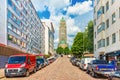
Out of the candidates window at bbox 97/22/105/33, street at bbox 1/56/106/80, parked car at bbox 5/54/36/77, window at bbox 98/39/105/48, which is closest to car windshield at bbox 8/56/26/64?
parked car at bbox 5/54/36/77

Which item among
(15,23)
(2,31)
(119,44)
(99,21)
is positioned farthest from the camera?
(15,23)

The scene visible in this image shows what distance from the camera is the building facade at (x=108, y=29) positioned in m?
39.7

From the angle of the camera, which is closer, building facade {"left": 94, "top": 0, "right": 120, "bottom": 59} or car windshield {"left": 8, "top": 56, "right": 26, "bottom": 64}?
car windshield {"left": 8, "top": 56, "right": 26, "bottom": 64}

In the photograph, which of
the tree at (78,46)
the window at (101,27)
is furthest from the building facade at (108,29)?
the tree at (78,46)

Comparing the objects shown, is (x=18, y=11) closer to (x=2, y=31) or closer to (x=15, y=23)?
(x=15, y=23)

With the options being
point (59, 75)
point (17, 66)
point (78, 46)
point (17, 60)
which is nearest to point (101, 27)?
point (59, 75)

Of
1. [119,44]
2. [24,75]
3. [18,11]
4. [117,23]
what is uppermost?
[18,11]

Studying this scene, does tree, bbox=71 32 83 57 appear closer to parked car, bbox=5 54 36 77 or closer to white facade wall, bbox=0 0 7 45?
white facade wall, bbox=0 0 7 45

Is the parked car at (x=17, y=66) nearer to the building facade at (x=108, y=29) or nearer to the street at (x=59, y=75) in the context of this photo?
the street at (x=59, y=75)

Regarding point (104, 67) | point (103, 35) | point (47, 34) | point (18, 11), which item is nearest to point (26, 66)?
point (104, 67)

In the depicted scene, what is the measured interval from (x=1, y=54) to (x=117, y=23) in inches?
726

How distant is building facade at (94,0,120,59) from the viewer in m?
39.7

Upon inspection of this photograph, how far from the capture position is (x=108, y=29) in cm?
4578

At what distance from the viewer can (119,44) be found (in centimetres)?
3772
